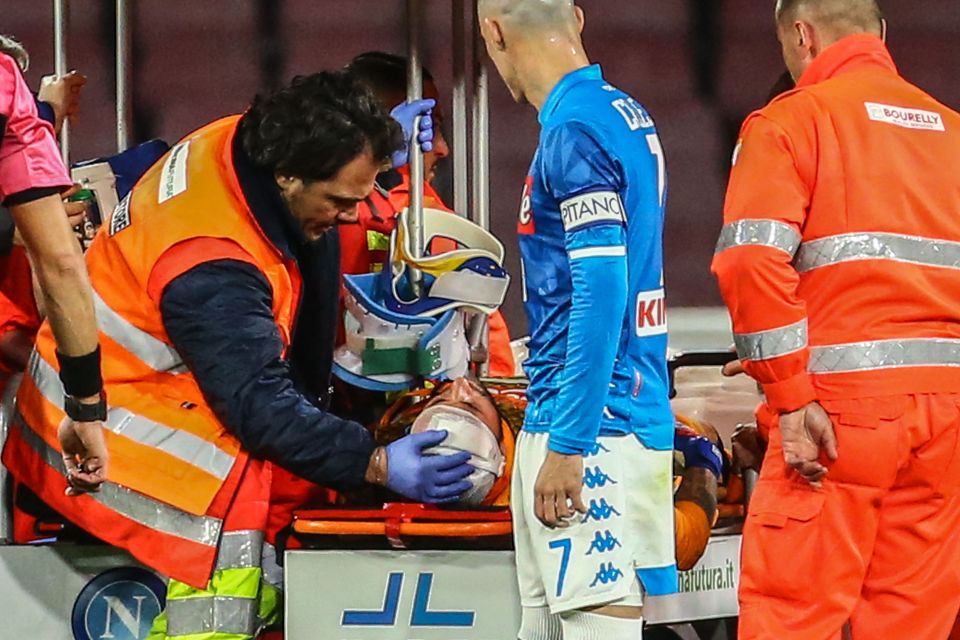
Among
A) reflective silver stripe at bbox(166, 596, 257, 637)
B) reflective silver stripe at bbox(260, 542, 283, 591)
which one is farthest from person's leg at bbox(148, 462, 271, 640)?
reflective silver stripe at bbox(260, 542, 283, 591)

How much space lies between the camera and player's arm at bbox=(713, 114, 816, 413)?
2695mm

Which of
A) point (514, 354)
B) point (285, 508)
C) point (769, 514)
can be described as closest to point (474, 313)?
point (285, 508)

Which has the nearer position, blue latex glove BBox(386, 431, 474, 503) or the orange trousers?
the orange trousers

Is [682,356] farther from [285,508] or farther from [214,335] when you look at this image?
[214,335]

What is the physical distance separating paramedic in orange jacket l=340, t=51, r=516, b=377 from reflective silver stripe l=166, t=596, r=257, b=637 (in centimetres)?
85

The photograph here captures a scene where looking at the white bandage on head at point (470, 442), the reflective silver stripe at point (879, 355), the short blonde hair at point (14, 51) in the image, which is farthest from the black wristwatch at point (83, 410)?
the short blonde hair at point (14, 51)

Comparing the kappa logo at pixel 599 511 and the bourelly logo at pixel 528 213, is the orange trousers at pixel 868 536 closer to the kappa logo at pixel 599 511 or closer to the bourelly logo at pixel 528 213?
the kappa logo at pixel 599 511

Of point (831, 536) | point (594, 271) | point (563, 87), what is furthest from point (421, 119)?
point (831, 536)

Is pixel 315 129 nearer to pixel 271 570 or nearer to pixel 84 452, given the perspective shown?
pixel 84 452

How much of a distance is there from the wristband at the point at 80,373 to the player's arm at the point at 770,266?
3.38 ft

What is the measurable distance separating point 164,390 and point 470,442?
54cm

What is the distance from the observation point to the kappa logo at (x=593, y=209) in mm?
2557

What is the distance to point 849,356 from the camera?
2.76 metres

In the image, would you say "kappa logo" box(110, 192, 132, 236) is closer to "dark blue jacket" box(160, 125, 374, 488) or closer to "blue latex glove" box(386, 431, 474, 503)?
"dark blue jacket" box(160, 125, 374, 488)
